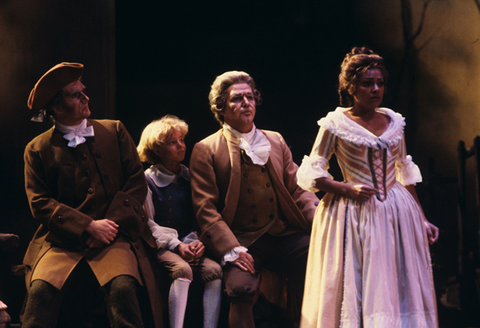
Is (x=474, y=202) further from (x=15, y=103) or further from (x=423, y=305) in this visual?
(x=15, y=103)

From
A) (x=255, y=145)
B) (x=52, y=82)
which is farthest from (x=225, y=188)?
(x=52, y=82)

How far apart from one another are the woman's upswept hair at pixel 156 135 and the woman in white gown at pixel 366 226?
1.17 m

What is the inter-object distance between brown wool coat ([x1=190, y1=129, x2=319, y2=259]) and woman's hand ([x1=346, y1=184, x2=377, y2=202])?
0.73 m

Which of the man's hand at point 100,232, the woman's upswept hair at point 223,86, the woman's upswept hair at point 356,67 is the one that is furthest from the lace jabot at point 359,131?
the man's hand at point 100,232

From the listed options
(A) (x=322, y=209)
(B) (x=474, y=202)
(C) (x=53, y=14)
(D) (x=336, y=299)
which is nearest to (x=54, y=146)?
(C) (x=53, y=14)

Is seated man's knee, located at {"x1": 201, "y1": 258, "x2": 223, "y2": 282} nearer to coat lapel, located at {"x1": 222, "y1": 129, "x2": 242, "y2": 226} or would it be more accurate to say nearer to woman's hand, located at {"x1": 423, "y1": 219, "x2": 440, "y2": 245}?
coat lapel, located at {"x1": 222, "y1": 129, "x2": 242, "y2": 226}

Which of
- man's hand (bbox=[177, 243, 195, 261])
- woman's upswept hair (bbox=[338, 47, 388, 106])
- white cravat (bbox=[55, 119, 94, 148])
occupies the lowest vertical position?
man's hand (bbox=[177, 243, 195, 261])

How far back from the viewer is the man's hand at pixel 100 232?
129 inches

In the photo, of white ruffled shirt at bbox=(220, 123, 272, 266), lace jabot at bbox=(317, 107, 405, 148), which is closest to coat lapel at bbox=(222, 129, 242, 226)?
white ruffled shirt at bbox=(220, 123, 272, 266)

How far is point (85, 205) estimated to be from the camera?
11.1 ft

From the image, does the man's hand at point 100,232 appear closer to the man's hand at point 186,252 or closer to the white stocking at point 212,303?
the man's hand at point 186,252

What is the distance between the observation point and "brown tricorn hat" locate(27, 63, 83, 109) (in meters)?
3.42

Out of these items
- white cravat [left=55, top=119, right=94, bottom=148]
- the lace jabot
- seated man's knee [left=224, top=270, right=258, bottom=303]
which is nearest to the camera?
the lace jabot

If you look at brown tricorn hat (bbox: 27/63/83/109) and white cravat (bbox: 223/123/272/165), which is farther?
white cravat (bbox: 223/123/272/165)
